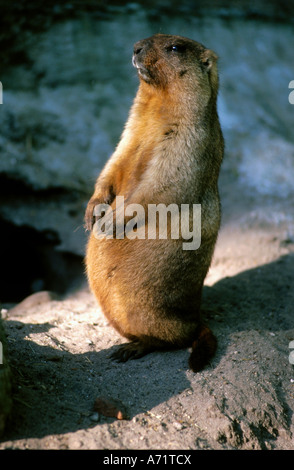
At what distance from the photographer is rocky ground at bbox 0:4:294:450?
3627 millimetres

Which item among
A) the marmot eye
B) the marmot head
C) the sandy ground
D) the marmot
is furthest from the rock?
the marmot eye

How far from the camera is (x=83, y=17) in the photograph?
8867 millimetres

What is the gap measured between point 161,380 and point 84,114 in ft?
17.6

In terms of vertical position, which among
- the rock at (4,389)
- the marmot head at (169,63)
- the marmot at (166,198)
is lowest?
the rock at (4,389)

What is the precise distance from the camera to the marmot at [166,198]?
4293 mm

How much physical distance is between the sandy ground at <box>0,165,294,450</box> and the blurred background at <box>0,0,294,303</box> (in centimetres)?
187

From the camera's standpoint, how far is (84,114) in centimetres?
831

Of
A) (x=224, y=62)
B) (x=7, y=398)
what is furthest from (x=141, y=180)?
(x=224, y=62)

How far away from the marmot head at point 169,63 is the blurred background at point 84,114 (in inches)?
123

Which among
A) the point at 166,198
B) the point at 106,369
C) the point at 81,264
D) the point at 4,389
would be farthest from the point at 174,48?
the point at 81,264

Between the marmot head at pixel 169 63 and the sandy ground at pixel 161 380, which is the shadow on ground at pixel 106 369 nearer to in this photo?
the sandy ground at pixel 161 380

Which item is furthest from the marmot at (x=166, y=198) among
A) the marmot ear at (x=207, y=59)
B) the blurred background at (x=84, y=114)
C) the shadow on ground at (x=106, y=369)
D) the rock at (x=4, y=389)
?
the blurred background at (x=84, y=114)

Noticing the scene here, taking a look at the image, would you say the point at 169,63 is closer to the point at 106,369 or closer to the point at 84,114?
the point at 106,369

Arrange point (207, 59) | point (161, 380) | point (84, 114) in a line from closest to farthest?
1. point (161, 380)
2. point (207, 59)
3. point (84, 114)
